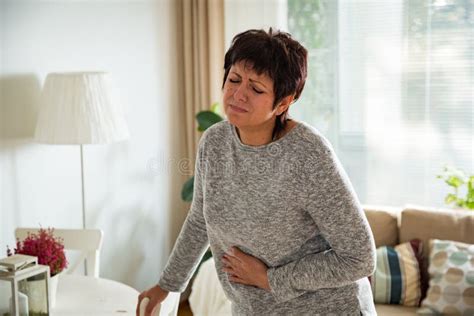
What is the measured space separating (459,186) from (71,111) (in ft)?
6.49

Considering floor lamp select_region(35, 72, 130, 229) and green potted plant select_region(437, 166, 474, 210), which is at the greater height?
floor lamp select_region(35, 72, 130, 229)

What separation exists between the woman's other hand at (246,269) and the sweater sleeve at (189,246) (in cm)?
14

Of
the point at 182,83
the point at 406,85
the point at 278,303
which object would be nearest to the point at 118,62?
the point at 182,83

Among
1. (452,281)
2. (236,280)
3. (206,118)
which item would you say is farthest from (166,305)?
(206,118)

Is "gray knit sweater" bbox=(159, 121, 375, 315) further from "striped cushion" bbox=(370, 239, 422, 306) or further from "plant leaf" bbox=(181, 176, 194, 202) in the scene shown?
"plant leaf" bbox=(181, 176, 194, 202)

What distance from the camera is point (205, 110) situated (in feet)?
13.1

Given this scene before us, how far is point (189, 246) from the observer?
1.75 meters

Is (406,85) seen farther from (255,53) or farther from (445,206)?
(255,53)

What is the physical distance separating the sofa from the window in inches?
14.5

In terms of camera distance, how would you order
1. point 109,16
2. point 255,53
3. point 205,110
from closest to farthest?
point 255,53
point 109,16
point 205,110

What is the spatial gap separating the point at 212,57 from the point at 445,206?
1557 millimetres

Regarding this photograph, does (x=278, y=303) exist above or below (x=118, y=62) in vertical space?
below

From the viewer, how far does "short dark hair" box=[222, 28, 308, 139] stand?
151 centimetres

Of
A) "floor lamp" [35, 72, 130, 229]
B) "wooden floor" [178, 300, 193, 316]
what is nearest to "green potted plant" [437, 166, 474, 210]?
"wooden floor" [178, 300, 193, 316]
